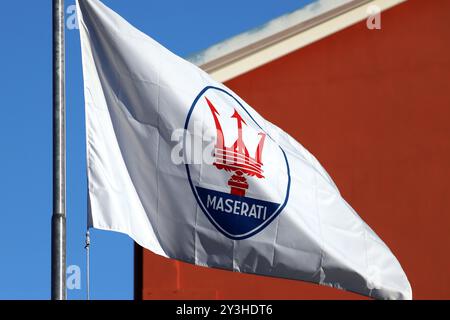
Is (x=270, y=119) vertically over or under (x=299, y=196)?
over

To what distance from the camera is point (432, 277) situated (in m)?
13.2

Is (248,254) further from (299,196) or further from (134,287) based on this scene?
(134,287)

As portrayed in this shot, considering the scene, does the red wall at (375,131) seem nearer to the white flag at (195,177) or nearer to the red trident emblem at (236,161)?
the white flag at (195,177)

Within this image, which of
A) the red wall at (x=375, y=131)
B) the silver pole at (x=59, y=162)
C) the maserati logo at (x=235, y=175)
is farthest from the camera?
the red wall at (x=375, y=131)

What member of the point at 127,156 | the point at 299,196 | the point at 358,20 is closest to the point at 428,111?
the point at 358,20

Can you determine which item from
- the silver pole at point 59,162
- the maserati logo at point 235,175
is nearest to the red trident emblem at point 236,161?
the maserati logo at point 235,175

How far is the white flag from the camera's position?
9.98m

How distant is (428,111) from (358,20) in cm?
109

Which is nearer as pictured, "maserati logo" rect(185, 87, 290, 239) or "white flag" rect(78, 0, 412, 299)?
"white flag" rect(78, 0, 412, 299)

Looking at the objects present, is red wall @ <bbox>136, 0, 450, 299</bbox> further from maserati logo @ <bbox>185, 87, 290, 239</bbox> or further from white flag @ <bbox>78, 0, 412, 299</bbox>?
maserati logo @ <bbox>185, 87, 290, 239</bbox>

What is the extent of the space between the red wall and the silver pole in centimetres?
411

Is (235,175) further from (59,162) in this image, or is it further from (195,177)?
(59,162)

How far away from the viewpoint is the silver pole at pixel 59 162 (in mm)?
8750

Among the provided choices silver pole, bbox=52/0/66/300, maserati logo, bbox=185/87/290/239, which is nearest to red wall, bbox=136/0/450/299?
maserati logo, bbox=185/87/290/239
